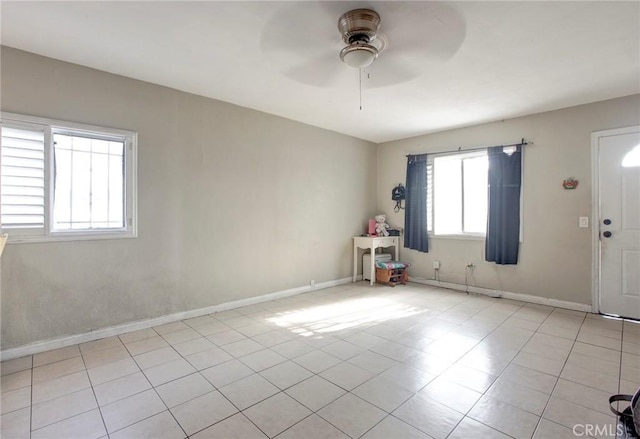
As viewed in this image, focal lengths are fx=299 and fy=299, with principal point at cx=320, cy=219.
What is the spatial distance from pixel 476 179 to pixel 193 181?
13.5 ft

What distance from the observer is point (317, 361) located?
2.46m

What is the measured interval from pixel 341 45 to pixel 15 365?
366cm

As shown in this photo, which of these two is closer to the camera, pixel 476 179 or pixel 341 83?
pixel 341 83

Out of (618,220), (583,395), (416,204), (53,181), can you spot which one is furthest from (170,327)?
(618,220)

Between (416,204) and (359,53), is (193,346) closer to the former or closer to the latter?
(359,53)

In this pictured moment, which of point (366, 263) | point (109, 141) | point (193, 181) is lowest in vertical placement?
point (366, 263)

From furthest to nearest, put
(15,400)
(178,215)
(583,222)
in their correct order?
(583,222)
(178,215)
(15,400)

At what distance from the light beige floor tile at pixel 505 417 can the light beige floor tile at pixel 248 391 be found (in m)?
1.29

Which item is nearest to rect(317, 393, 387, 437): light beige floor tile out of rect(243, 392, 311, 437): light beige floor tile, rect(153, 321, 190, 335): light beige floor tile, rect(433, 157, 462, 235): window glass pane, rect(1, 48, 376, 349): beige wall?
rect(243, 392, 311, 437): light beige floor tile

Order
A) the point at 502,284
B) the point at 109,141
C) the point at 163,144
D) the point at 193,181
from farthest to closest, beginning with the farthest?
the point at 502,284 < the point at 193,181 < the point at 163,144 < the point at 109,141

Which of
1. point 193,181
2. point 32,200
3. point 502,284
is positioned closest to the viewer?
point 32,200

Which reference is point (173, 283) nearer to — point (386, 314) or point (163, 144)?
point (163, 144)

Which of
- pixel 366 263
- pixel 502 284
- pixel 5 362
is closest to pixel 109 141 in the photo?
pixel 5 362

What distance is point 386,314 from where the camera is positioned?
11.8 ft
